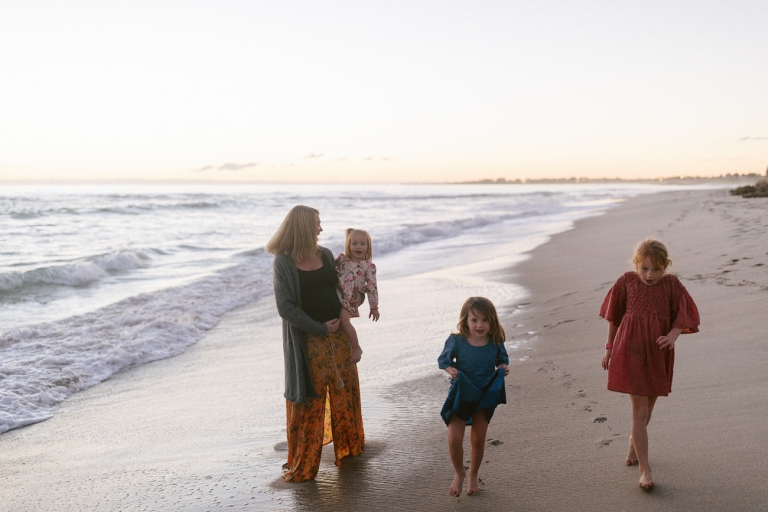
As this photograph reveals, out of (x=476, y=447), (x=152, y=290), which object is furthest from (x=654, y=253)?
(x=152, y=290)

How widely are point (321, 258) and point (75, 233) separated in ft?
79.0

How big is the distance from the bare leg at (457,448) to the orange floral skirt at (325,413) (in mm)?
950

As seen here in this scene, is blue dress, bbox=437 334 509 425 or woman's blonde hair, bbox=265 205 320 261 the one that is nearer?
blue dress, bbox=437 334 509 425

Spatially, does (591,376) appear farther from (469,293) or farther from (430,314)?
(469,293)

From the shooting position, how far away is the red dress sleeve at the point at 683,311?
336cm

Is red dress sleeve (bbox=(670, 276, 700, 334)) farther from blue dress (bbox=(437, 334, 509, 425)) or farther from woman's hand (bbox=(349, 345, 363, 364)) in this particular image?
woman's hand (bbox=(349, 345, 363, 364))

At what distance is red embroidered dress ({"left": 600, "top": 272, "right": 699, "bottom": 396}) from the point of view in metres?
3.40

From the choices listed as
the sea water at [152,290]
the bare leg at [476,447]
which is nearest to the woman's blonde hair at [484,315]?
the bare leg at [476,447]

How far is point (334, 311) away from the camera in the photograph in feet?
13.3

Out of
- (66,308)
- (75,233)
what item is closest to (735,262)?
(66,308)

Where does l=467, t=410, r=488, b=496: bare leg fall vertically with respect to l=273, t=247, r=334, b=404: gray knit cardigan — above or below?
below

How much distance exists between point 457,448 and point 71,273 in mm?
13591

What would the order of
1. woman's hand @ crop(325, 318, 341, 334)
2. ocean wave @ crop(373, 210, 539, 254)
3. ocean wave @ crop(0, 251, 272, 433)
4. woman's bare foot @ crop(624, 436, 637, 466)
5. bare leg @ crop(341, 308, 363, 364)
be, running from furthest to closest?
1. ocean wave @ crop(373, 210, 539, 254)
2. ocean wave @ crop(0, 251, 272, 433)
3. bare leg @ crop(341, 308, 363, 364)
4. woman's hand @ crop(325, 318, 341, 334)
5. woman's bare foot @ crop(624, 436, 637, 466)

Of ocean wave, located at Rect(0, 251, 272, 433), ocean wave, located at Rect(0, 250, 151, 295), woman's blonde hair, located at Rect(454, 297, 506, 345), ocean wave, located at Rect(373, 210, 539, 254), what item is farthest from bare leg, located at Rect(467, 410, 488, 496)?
ocean wave, located at Rect(373, 210, 539, 254)
